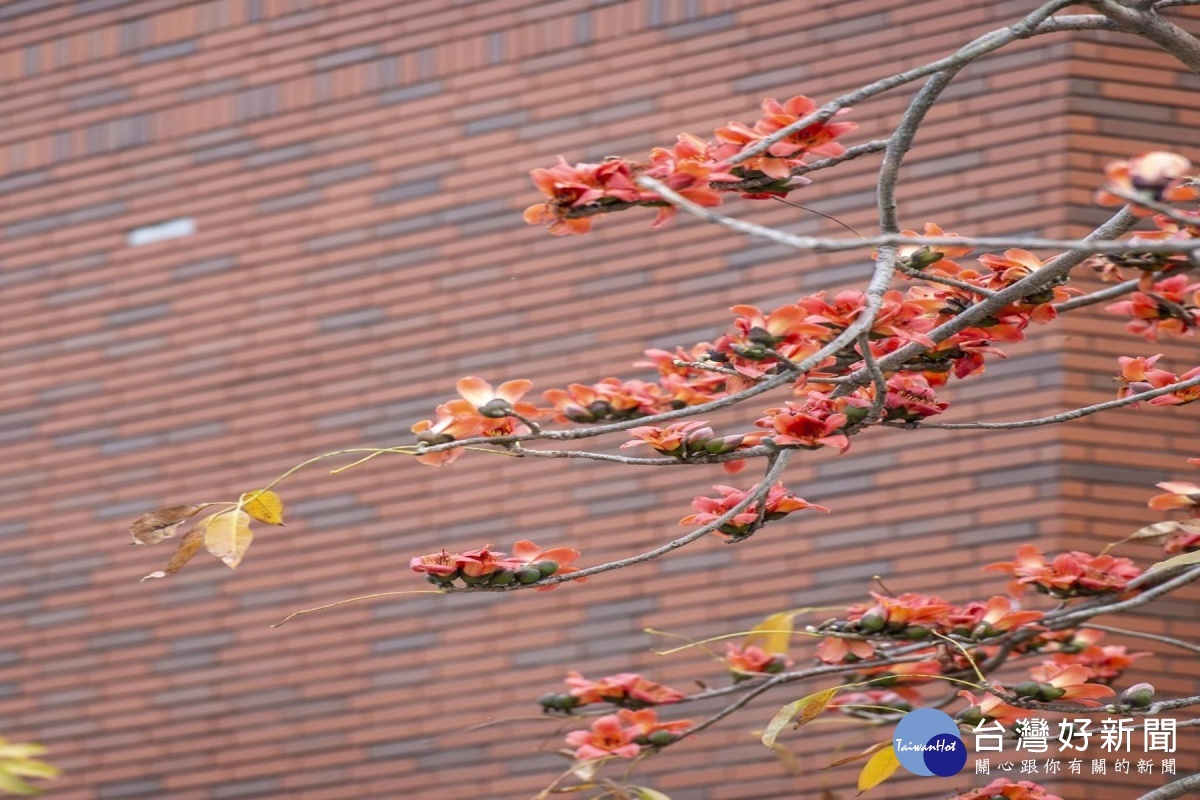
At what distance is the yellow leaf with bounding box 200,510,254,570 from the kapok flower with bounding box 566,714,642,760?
1.26 m

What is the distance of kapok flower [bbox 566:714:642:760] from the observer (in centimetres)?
400

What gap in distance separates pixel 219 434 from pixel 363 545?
0.80 meters

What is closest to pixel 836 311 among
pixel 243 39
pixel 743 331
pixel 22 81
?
pixel 743 331

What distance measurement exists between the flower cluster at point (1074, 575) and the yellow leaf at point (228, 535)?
1640mm

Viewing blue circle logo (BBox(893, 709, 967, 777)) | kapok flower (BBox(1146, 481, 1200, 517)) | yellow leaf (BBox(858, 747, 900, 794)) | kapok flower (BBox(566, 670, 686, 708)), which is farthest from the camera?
kapok flower (BBox(566, 670, 686, 708))

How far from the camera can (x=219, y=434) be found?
22.9ft

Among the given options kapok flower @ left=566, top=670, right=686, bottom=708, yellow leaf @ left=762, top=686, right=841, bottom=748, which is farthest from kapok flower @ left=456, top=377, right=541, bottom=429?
kapok flower @ left=566, top=670, right=686, bottom=708

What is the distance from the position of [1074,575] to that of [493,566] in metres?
1.35

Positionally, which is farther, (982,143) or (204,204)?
(204,204)

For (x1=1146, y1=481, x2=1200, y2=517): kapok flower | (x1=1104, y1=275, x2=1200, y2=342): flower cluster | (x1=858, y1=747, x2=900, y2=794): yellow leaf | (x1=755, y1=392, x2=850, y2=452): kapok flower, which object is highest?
(x1=1104, y1=275, x2=1200, y2=342): flower cluster

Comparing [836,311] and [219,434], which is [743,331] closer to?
[836,311]

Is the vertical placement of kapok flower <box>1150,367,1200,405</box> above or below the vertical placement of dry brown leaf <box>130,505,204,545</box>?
above

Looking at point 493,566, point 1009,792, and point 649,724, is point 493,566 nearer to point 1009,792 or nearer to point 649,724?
point 649,724

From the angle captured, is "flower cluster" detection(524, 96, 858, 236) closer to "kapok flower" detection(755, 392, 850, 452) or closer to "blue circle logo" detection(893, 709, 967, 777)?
"kapok flower" detection(755, 392, 850, 452)
